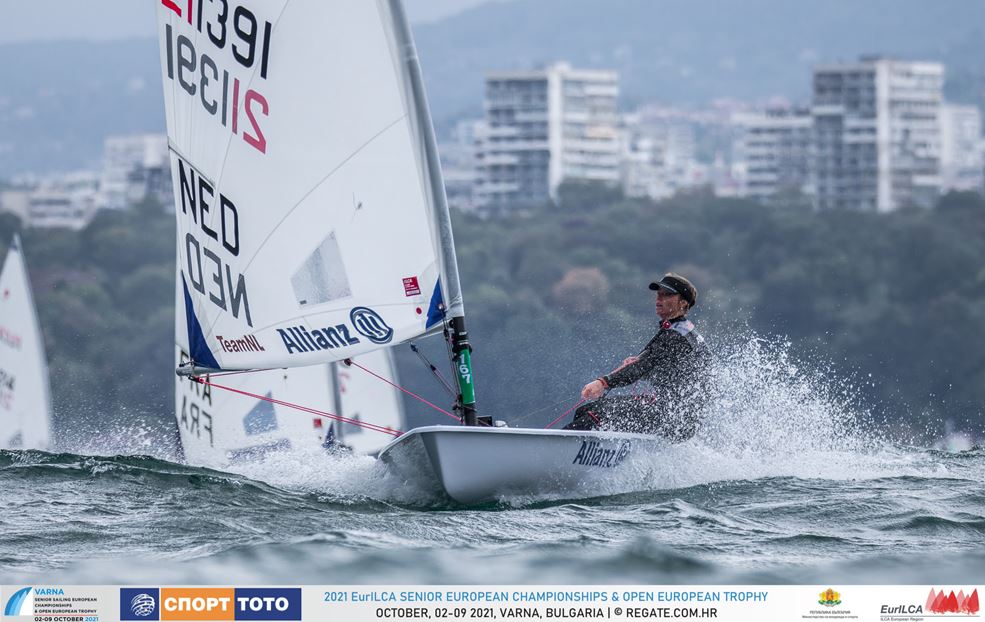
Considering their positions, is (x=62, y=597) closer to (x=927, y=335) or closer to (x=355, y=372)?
(x=355, y=372)

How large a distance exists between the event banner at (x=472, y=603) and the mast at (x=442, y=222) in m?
2.89

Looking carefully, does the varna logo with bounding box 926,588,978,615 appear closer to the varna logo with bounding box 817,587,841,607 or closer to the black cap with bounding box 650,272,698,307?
the varna logo with bounding box 817,587,841,607

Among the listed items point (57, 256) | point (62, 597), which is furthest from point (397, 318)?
point (57, 256)

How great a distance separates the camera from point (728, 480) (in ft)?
29.0

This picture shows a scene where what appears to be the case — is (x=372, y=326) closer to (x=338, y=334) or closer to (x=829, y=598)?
(x=338, y=334)

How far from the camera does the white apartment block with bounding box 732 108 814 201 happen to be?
102 m

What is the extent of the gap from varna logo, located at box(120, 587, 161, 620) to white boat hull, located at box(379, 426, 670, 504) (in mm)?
2446

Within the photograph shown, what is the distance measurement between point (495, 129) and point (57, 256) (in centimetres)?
6074

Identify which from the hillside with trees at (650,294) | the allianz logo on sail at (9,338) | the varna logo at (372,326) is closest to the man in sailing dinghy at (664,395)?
the varna logo at (372,326)

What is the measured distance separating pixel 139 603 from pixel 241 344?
145 inches

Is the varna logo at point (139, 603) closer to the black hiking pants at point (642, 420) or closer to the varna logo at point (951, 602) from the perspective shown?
the varna logo at point (951, 602)

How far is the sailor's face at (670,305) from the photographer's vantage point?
8.87 m

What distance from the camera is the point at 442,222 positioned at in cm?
845

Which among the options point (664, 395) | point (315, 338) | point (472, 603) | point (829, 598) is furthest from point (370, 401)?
point (829, 598)
